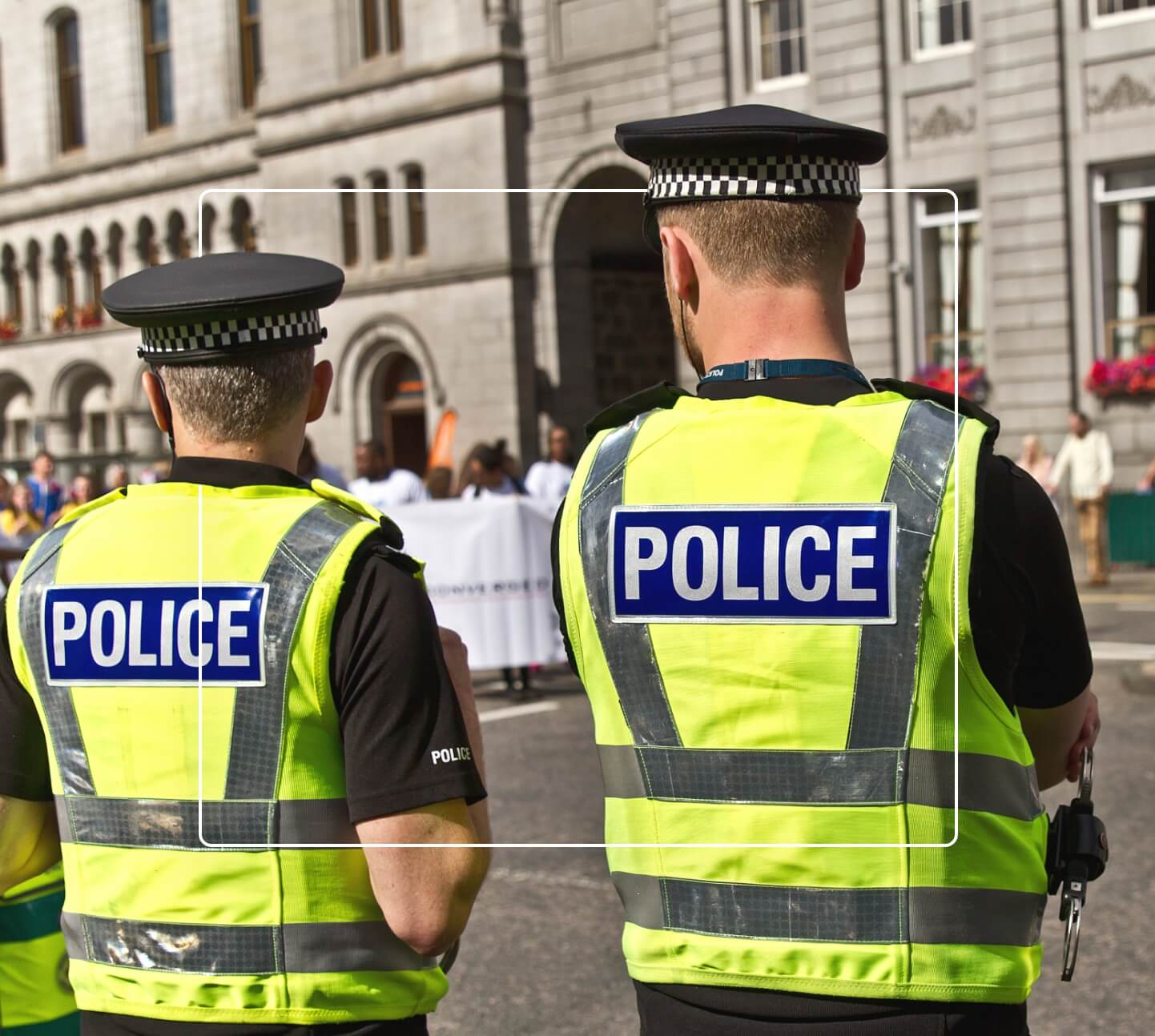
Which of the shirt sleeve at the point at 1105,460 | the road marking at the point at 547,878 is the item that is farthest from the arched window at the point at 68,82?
the road marking at the point at 547,878

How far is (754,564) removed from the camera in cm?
204

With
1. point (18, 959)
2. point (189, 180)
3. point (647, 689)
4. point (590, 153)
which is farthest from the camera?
point (189, 180)

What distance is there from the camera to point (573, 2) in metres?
26.1

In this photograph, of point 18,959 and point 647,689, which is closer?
point 647,689

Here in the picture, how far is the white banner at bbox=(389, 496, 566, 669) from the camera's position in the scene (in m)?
12.1

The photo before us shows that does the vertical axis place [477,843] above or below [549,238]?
below

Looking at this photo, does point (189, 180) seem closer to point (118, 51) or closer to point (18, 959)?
point (118, 51)

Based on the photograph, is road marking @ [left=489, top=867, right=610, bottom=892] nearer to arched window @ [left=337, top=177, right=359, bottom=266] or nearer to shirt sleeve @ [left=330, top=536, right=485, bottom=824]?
shirt sleeve @ [left=330, top=536, right=485, bottom=824]

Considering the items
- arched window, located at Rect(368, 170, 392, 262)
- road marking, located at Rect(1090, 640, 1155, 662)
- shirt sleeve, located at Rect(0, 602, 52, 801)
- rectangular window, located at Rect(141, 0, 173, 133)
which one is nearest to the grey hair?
shirt sleeve, located at Rect(0, 602, 52, 801)

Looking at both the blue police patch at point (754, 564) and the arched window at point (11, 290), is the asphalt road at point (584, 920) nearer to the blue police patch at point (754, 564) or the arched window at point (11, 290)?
the blue police patch at point (754, 564)

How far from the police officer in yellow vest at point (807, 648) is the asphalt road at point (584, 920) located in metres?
3.00

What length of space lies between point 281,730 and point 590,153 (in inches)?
965

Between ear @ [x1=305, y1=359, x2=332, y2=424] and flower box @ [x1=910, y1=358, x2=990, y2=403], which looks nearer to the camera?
ear @ [x1=305, y1=359, x2=332, y2=424]

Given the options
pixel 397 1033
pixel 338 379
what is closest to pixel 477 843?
pixel 397 1033
